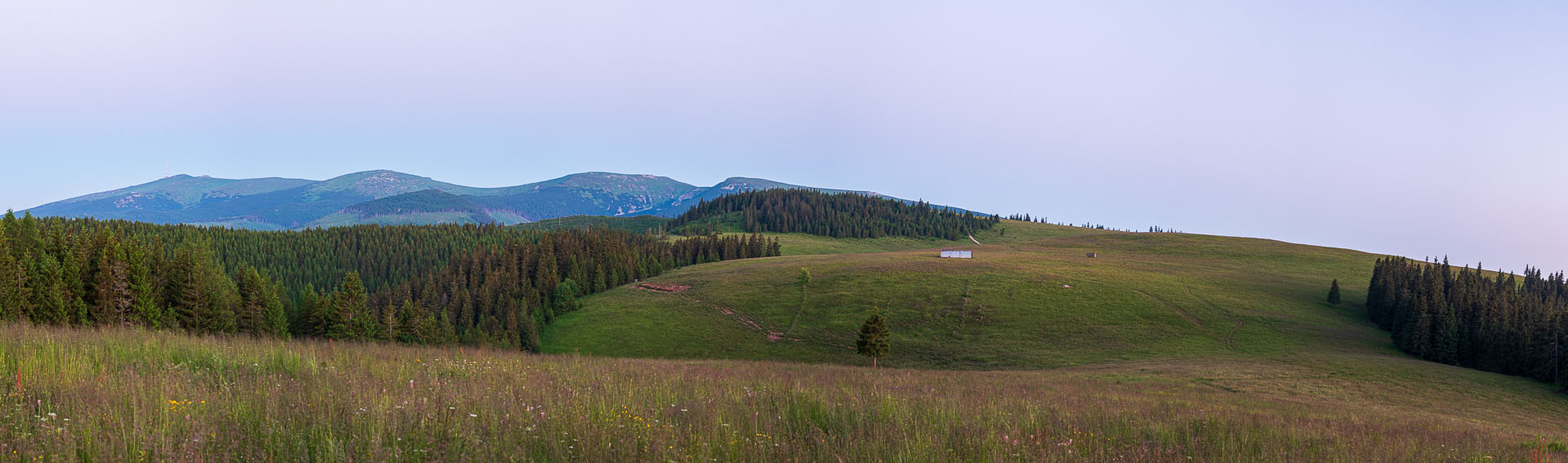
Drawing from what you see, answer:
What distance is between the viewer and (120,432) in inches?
194

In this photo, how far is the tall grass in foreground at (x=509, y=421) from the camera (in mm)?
5012

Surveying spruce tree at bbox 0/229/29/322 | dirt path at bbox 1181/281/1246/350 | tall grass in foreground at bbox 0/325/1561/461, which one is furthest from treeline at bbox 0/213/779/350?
dirt path at bbox 1181/281/1246/350

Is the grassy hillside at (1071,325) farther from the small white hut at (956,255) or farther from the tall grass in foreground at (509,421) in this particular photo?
the tall grass in foreground at (509,421)

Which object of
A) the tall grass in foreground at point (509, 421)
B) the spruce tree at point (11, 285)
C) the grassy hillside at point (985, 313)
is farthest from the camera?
the grassy hillside at point (985, 313)

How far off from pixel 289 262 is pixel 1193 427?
714ft

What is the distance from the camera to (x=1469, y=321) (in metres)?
68.1

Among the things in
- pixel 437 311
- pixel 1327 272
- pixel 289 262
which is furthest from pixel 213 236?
pixel 1327 272

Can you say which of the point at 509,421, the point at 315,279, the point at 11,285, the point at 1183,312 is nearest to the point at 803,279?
the point at 1183,312

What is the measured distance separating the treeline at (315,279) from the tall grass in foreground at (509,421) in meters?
18.1

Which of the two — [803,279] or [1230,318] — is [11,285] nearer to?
[803,279]

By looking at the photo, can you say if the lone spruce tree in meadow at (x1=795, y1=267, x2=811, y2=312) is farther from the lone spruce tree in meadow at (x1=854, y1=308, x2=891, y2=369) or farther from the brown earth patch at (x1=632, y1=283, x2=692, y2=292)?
the lone spruce tree in meadow at (x1=854, y1=308, x2=891, y2=369)

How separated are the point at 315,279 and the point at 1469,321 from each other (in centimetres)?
22028

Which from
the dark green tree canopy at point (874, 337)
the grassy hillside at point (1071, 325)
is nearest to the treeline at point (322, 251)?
the grassy hillside at point (1071, 325)

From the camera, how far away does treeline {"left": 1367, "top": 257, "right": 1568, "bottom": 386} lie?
53500 mm
